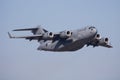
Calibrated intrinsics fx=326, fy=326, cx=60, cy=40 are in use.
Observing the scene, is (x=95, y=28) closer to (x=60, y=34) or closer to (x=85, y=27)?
(x=85, y=27)

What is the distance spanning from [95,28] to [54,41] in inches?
195

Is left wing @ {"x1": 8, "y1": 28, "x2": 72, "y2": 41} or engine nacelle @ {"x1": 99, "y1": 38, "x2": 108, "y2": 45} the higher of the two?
left wing @ {"x1": 8, "y1": 28, "x2": 72, "y2": 41}

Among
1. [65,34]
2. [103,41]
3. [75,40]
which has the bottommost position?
[103,41]

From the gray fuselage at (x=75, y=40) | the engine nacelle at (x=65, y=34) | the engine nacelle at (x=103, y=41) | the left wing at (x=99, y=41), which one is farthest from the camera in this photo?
the engine nacelle at (x=103, y=41)

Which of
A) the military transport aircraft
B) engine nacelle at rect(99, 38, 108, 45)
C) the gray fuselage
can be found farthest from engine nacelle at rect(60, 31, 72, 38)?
engine nacelle at rect(99, 38, 108, 45)

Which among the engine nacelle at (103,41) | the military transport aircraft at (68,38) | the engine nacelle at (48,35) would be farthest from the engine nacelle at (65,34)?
the engine nacelle at (103,41)

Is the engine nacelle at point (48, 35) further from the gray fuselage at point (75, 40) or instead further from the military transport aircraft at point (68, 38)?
the gray fuselage at point (75, 40)

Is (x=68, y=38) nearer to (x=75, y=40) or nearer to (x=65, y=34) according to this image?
(x=65, y=34)

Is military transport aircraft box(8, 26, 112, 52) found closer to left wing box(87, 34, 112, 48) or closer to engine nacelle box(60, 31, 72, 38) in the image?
engine nacelle box(60, 31, 72, 38)

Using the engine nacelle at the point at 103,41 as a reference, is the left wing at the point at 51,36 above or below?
above

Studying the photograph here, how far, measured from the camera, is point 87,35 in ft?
109

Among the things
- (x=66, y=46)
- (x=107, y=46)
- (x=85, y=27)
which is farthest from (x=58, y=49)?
(x=107, y=46)

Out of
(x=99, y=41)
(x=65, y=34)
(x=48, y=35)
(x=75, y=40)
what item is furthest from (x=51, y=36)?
(x=99, y=41)

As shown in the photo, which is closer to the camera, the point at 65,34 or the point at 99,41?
the point at 65,34
